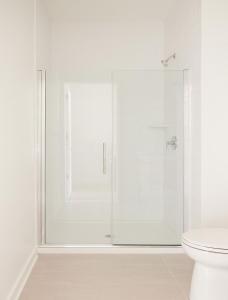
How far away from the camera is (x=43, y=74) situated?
338cm

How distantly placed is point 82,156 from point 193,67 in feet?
5.42

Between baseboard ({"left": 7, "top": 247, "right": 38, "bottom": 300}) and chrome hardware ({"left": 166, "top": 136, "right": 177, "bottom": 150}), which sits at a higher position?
chrome hardware ({"left": 166, "top": 136, "right": 177, "bottom": 150})

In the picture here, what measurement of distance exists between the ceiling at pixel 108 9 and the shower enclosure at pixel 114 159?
2.70 ft

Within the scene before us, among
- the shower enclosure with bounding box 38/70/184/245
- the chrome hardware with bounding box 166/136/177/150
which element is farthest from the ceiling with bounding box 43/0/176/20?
the chrome hardware with bounding box 166/136/177/150

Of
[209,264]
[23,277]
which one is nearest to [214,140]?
[209,264]

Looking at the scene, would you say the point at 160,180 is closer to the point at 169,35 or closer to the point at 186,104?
the point at 186,104

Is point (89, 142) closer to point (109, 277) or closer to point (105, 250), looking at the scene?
point (105, 250)

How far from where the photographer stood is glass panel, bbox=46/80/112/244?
3.82m

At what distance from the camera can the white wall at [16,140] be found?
81.7 inches

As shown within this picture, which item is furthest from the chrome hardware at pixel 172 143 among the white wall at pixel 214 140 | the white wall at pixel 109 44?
the white wall at pixel 109 44

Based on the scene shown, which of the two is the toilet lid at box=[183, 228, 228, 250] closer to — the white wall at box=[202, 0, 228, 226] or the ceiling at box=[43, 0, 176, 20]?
the white wall at box=[202, 0, 228, 226]

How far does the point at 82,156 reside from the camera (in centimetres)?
407

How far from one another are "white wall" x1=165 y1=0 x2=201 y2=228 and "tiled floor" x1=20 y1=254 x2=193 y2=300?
1.71 feet

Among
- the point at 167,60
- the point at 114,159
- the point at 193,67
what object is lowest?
the point at 114,159
